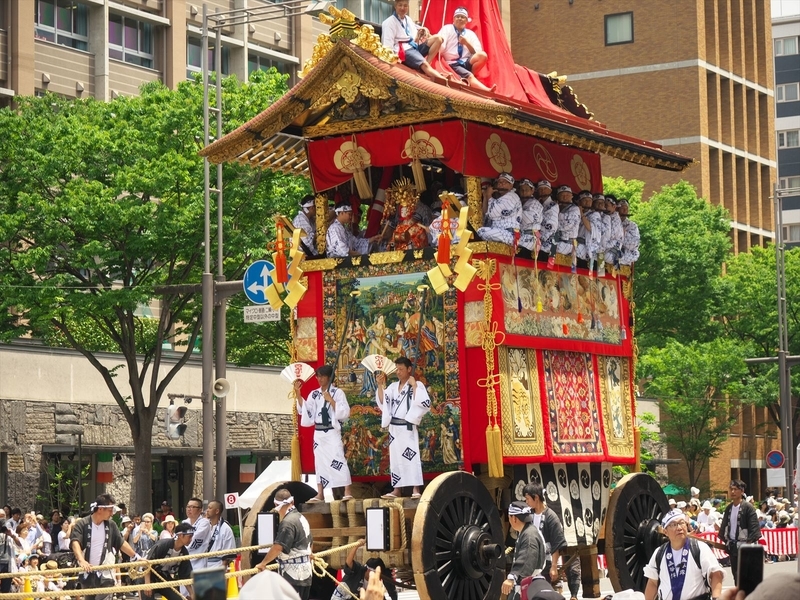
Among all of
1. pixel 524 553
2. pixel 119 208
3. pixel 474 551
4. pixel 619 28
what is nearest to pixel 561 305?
pixel 474 551

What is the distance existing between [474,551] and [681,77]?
2078 inches

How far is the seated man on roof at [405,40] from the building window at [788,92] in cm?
7093

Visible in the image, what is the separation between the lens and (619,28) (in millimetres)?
68375

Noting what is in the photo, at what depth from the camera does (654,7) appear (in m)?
67.1

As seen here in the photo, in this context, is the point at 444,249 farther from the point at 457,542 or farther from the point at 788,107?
the point at 788,107

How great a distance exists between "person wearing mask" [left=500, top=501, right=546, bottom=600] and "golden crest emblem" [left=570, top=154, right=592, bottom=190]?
535 centimetres

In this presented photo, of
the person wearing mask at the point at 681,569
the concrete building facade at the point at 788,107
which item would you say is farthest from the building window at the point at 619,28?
the person wearing mask at the point at 681,569

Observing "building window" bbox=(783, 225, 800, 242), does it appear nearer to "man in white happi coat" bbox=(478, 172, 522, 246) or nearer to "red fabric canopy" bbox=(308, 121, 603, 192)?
"red fabric canopy" bbox=(308, 121, 603, 192)

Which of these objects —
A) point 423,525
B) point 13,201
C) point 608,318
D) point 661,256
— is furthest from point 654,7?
point 423,525

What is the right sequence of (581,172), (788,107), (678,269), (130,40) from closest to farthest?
(581,172) → (130,40) → (678,269) → (788,107)

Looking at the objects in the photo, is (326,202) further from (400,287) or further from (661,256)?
(661,256)

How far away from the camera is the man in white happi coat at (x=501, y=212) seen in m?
16.5

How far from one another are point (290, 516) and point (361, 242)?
3.82 m

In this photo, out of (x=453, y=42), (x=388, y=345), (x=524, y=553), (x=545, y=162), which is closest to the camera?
(x=524, y=553)
